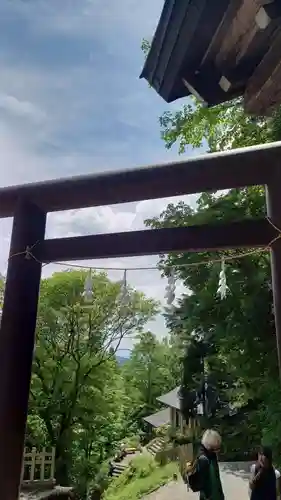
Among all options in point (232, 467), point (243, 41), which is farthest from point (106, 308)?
point (243, 41)

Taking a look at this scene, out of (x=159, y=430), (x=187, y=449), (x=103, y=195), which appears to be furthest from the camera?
(x=159, y=430)

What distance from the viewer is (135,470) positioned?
10.3m

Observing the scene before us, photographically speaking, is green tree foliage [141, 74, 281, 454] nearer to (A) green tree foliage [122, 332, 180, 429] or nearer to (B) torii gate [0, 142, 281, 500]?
(B) torii gate [0, 142, 281, 500]

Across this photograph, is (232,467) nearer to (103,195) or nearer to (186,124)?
(186,124)

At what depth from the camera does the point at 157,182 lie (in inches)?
61.0

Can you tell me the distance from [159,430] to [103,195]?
13070mm

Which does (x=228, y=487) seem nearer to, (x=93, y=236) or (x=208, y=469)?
(x=208, y=469)

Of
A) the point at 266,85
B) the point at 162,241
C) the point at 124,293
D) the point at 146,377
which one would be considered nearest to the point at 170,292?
the point at 124,293

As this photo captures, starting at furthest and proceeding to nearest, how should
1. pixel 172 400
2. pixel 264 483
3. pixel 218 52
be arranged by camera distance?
pixel 172 400, pixel 264 483, pixel 218 52

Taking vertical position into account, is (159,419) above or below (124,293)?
below

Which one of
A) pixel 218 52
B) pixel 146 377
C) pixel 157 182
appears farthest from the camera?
pixel 146 377

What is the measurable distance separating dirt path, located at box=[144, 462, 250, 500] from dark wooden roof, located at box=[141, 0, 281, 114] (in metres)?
5.23

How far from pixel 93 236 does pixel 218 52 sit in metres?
0.85

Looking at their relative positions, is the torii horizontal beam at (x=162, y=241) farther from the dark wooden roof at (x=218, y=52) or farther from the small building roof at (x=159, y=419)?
the small building roof at (x=159, y=419)
